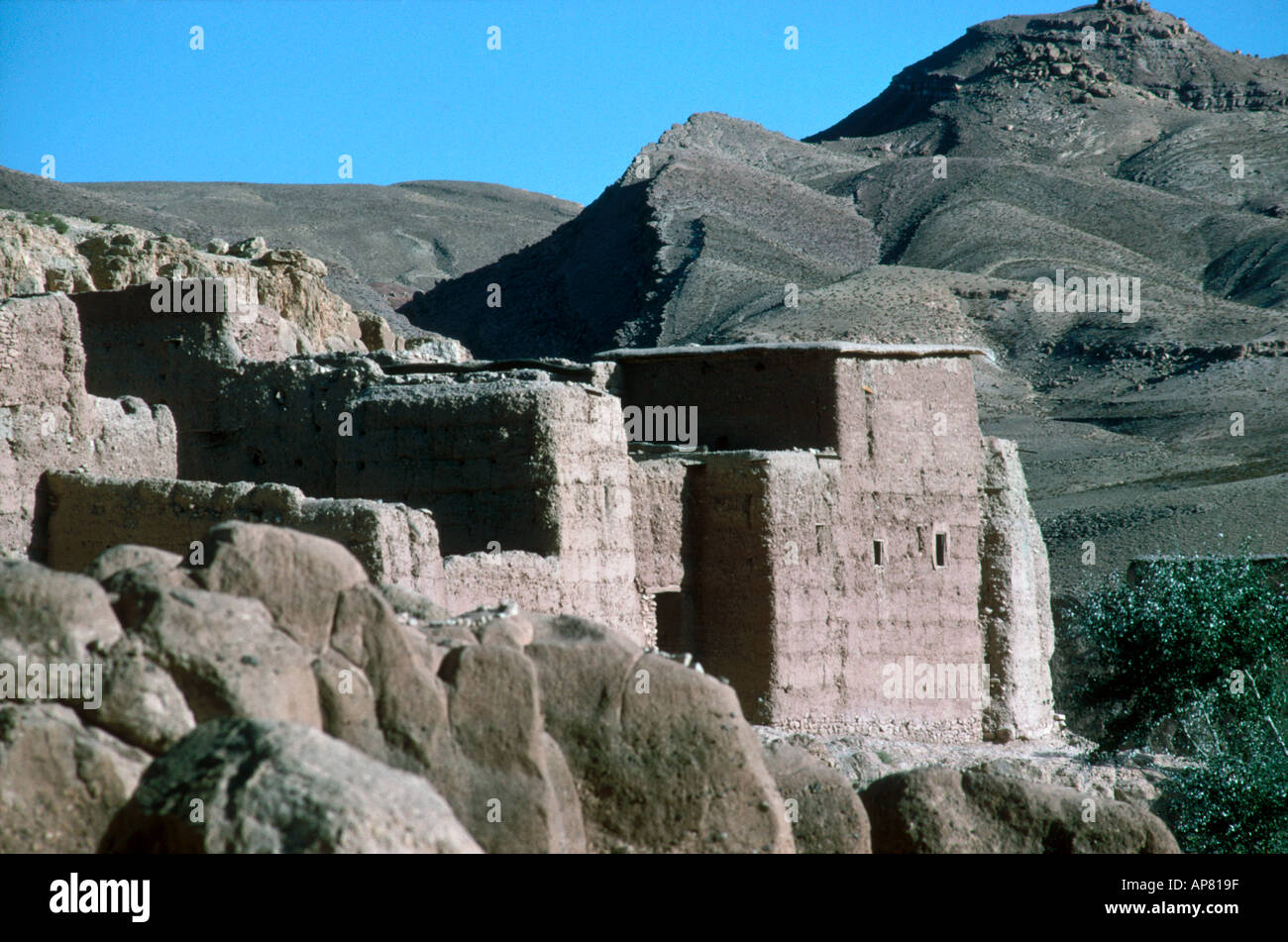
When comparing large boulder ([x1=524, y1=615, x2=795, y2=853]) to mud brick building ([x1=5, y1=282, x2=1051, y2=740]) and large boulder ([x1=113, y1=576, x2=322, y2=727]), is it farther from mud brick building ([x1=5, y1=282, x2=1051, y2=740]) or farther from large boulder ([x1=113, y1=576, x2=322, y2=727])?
mud brick building ([x1=5, y1=282, x2=1051, y2=740])

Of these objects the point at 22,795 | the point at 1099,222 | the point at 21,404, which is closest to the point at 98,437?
the point at 21,404

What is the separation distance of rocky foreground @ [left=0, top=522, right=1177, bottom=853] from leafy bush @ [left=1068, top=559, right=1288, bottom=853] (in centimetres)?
644

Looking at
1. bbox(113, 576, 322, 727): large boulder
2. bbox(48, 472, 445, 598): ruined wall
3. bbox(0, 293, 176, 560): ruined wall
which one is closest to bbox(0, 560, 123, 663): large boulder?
bbox(113, 576, 322, 727): large boulder

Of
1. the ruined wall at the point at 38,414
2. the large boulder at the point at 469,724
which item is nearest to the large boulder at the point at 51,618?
the large boulder at the point at 469,724

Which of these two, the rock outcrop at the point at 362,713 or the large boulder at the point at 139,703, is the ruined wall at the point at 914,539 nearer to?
the rock outcrop at the point at 362,713

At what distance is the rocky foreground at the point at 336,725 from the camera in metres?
5.95

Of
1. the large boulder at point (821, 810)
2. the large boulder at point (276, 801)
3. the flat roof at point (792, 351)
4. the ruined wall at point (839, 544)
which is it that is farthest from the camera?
the flat roof at point (792, 351)

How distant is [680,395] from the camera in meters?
17.7

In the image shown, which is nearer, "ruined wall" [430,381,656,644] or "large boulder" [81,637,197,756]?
"large boulder" [81,637,197,756]

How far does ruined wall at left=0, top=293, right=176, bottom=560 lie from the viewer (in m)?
12.6

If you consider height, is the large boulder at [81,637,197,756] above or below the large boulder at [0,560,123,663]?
below

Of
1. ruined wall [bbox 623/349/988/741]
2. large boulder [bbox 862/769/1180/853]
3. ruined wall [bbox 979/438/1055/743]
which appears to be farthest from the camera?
ruined wall [bbox 979/438/1055/743]
